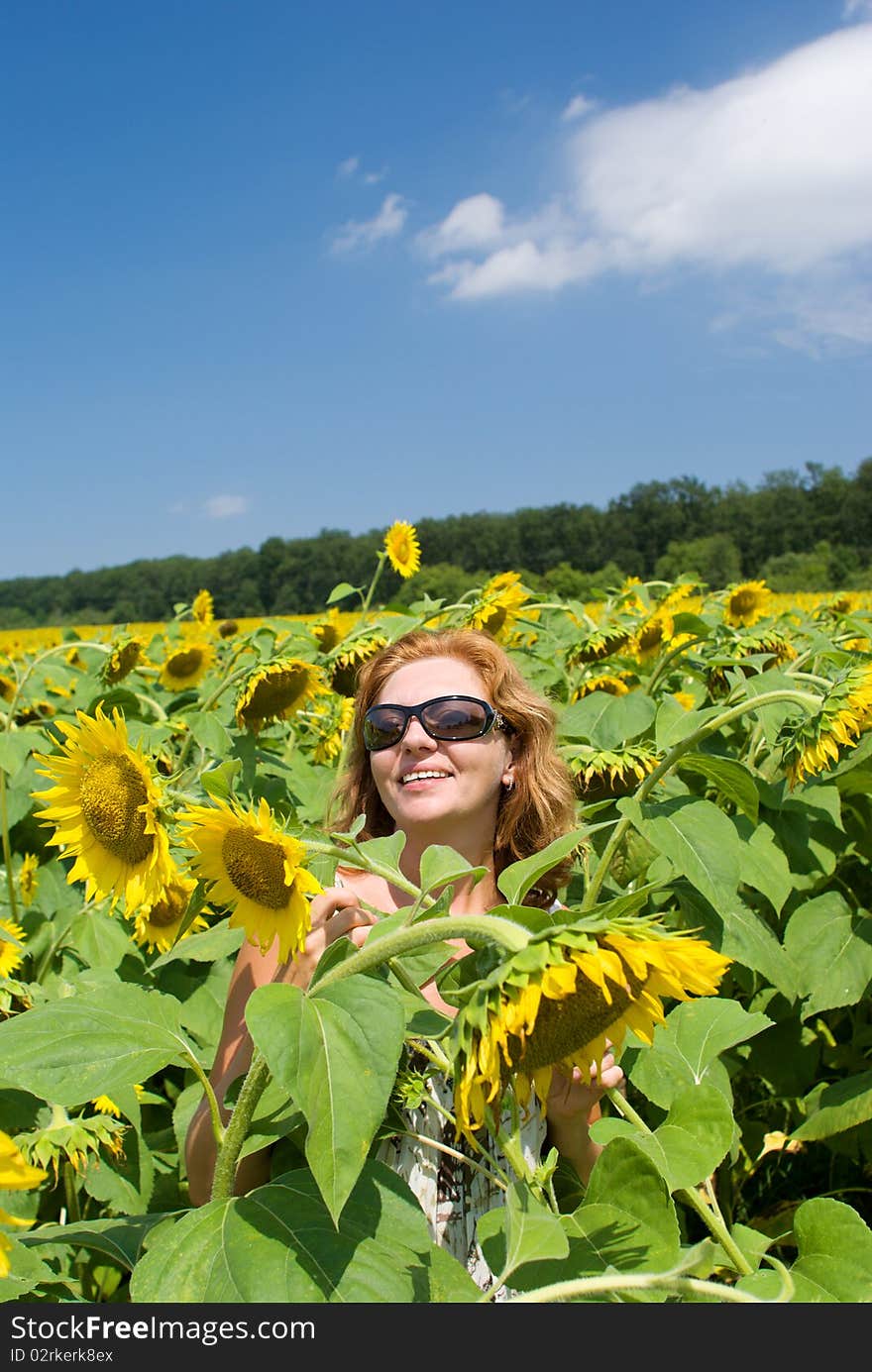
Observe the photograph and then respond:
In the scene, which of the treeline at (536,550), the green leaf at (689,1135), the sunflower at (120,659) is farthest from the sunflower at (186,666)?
the treeline at (536,550)

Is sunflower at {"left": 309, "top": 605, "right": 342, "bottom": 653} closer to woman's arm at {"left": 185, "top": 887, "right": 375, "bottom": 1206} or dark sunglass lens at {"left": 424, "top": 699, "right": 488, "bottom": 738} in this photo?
dark sunglass lens at {"left": 424, "top": 699, "right": 488, "bottom": 738}

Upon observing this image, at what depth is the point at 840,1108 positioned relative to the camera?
2273mm

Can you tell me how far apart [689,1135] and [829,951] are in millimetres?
1181

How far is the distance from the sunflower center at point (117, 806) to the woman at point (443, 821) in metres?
0.30

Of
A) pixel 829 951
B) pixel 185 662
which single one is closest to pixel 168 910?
pixel 829 951

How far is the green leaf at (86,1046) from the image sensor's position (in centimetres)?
123

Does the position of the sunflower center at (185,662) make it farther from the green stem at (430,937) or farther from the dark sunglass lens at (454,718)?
the green stem at (430,937)

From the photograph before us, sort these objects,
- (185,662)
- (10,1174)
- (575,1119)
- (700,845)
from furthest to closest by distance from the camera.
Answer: (185,662) < (700,845) < (575,1119) < (10,1174)

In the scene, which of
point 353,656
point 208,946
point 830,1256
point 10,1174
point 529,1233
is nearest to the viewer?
point 10,1174

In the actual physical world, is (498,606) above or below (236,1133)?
above

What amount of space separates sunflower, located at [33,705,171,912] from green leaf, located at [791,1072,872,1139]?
154 cm

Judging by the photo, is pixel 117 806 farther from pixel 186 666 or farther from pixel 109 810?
pixel 186 666
